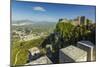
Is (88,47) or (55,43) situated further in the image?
(88,47)

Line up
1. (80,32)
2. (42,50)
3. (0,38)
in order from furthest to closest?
(80,32) → (42,50) → (0,38)

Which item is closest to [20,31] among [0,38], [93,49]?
[0,38]

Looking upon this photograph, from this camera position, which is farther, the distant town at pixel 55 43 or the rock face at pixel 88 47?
the rock face at pixel 88 47

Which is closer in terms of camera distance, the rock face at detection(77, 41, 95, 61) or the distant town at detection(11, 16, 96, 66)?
→ the distant town at detection(11, 16, 96, 66)

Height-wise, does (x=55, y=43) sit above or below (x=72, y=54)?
above

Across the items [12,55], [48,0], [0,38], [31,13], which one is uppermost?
[48,0]

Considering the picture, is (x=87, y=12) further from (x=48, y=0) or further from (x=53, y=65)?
(x=53, y=65)

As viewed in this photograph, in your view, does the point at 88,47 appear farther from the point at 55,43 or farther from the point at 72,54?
the point at 55,43

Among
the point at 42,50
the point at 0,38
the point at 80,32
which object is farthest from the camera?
the point at 80,32

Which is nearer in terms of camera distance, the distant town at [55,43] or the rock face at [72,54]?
the distant town at [55,43]

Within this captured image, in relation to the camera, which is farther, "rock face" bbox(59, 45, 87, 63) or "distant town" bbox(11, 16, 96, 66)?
"rock face" bbox(59, 45, 87, 63)

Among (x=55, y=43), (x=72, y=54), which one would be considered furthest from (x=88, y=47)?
(x=55, y=43)
